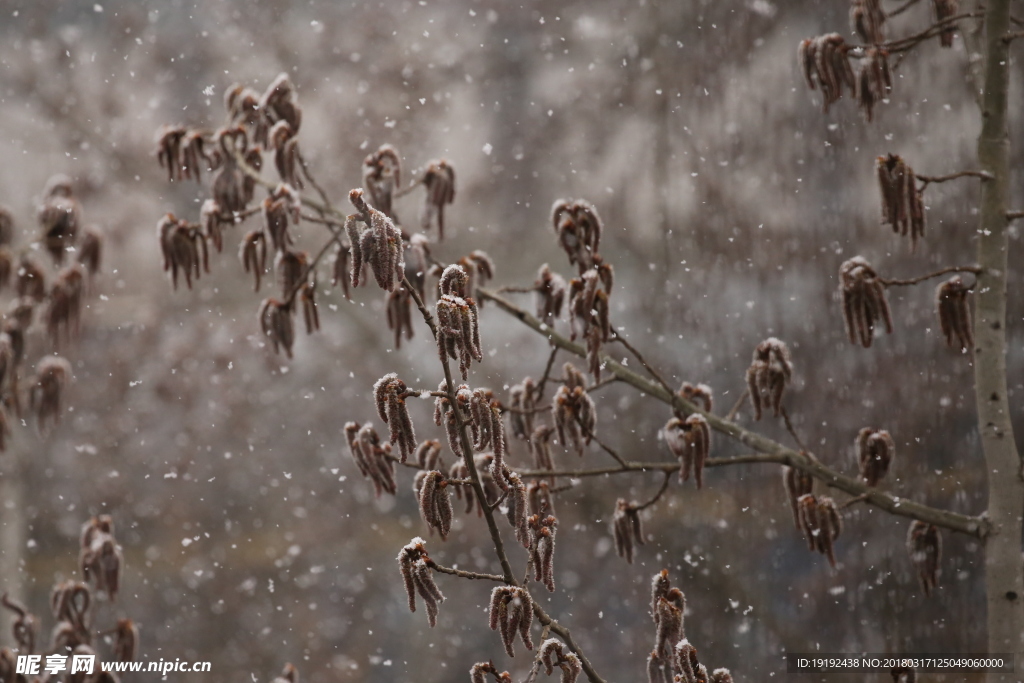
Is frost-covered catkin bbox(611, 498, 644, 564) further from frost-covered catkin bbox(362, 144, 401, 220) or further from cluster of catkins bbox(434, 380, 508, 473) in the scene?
frost-covered catkin bbox(362, 144, 401, 220)

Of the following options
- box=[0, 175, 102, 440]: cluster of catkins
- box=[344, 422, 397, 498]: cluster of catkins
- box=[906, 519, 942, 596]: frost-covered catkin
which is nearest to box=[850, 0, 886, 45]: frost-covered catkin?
box=[906, 519, 942, 596]: frost-covered catkin

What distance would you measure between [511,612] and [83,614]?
2.78 feet

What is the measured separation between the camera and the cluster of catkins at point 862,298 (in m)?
1.11

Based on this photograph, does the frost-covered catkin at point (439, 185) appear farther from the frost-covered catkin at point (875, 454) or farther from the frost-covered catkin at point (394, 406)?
the frost-covered catkin at point (875, 454)

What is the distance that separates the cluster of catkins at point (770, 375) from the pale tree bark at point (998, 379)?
10.5 inches

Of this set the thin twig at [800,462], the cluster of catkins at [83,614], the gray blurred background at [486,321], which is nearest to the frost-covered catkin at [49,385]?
the cluster of catkins at [83,614]

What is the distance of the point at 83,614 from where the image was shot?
4.47 feet

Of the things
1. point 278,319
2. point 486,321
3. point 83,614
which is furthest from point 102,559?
point 486,321

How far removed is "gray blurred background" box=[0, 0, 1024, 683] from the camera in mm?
2732

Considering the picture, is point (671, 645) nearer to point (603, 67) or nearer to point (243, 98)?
point (243, 98)

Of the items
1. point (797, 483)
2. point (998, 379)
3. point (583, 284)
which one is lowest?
point (797, 483)

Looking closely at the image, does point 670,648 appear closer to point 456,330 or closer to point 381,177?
point 456,330

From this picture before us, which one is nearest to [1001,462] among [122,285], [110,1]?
[122,285]

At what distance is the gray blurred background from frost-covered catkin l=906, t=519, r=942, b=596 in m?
1.40
